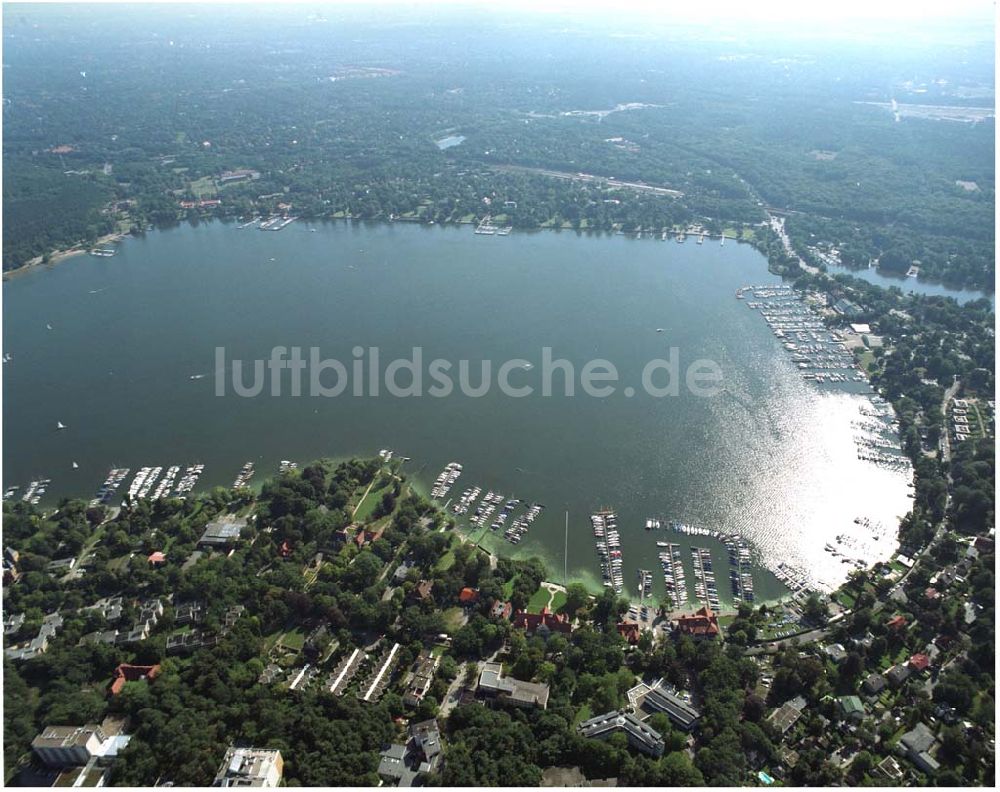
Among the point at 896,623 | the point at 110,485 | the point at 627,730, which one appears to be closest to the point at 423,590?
the point at 627,730

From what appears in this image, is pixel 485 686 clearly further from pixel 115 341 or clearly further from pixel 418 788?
pixel 115 341

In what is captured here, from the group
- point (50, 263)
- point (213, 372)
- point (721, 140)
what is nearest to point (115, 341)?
point (213, 372)

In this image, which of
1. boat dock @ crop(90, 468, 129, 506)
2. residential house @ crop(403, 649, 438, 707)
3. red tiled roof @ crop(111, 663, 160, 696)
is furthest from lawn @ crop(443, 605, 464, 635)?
boat dock @ crop(90, 468, 129, 506)

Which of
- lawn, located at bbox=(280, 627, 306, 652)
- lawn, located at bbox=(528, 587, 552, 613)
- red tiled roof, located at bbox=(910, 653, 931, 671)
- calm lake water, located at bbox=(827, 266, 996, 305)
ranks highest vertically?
calm lake water, located at bbox=(827, 266, 996, 305)

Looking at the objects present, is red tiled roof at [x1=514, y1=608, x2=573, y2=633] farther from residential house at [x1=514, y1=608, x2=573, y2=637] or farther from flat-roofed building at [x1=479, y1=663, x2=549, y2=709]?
flat-roofed building at [x1=479, y1=663, x2=549, y2=709]

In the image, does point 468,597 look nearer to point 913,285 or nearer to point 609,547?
point 609,547
